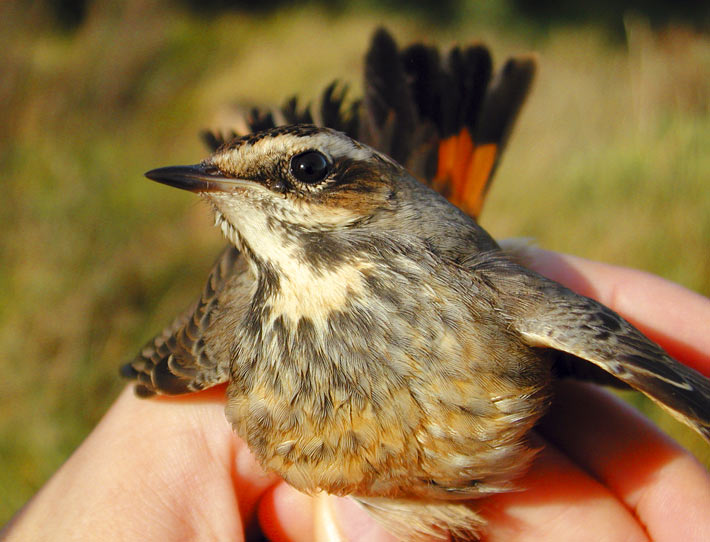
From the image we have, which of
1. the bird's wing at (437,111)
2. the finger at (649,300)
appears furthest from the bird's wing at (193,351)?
the finger at (649,300)

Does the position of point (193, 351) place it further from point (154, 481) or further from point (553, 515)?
point (553, 515)

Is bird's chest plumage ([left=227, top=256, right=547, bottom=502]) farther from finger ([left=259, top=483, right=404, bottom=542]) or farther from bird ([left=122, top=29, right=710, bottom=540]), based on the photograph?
finger ([left=259, top=483, right=404, bottom=542])

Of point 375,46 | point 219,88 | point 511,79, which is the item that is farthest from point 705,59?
point 219,88

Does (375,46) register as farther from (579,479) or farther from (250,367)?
(579,479)

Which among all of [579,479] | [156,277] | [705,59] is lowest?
[156,277]

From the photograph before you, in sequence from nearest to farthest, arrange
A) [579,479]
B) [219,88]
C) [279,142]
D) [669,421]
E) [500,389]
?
[279,142]
[500,389]
[579,479]
[669,421]
[219,88]

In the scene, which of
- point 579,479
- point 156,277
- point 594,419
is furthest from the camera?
point 156,277

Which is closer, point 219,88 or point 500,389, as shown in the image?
point 500,389

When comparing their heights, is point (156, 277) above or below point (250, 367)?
below
